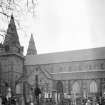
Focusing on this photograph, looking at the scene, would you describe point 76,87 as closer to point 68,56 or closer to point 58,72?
point 58,72

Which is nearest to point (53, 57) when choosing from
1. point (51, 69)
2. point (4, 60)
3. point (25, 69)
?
point (51, 69)

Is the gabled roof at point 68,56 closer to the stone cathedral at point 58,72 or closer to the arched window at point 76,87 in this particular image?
the stone cathedral at point 58,72

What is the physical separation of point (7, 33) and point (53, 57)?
54528 millimetres

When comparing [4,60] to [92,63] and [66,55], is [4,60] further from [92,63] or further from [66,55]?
[92,63]

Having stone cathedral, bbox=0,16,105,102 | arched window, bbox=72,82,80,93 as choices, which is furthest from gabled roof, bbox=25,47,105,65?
arched window, bbox=72,82,80,93

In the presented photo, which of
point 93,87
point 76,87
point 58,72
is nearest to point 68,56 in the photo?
point 58,72

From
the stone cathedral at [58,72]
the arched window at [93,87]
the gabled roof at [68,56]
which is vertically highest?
the gabled roof at [68,56]

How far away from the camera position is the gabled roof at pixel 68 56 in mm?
60188

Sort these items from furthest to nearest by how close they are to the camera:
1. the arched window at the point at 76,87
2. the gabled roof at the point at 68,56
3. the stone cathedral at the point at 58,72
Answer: the gabled roof at the point at 68,56 → the arched window at the point at 76,87 → the stone cathedral at the point at 58,72

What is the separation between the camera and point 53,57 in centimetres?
6600

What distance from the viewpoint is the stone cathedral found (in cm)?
5503

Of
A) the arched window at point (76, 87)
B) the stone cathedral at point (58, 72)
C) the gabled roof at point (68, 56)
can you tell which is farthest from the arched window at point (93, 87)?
the gabled roof at point (68, 56)

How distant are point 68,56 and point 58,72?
5179 millimetres

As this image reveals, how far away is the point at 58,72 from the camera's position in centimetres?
6266
